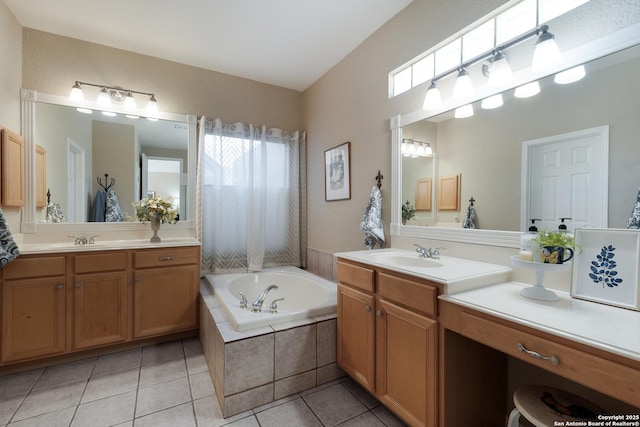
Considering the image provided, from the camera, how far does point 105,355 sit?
7.50 feet

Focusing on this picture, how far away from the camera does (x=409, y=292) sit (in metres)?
1.39

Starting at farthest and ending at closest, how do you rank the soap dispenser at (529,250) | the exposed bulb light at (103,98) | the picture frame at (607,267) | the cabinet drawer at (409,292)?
the exposed bulb light at (103,98) < the cabinet drawer at (409,292) < the soap dispenser at (529,250) < the picture frame at (607,267)

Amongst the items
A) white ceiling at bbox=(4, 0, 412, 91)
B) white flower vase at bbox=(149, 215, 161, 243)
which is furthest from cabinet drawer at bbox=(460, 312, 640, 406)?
white flower vase at bbox=(149, 215, 161, 243)

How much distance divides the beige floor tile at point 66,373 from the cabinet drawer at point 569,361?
2.59 m

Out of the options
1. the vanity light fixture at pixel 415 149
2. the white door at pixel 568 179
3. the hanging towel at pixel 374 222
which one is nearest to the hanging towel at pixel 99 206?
the hanging towel at pixel 374 222

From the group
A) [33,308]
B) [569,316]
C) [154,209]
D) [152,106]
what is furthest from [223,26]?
[569,316]

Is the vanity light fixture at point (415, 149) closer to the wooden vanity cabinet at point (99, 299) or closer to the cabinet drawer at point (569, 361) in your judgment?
the cabinet drawer at point (569, 361)

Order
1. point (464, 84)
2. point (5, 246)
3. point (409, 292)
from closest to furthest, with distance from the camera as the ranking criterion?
1. point (409, 292)
2. point (464, 84)
3. point (5, 246)

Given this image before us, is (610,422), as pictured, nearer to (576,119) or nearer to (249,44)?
(576,119)

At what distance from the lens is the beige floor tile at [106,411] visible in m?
1.55

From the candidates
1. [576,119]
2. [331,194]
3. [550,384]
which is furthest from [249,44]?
[550,384]

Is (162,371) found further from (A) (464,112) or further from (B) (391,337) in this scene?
(A) (464,112)

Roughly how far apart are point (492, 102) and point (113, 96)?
3077mm

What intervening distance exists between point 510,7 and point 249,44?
6.54ft
